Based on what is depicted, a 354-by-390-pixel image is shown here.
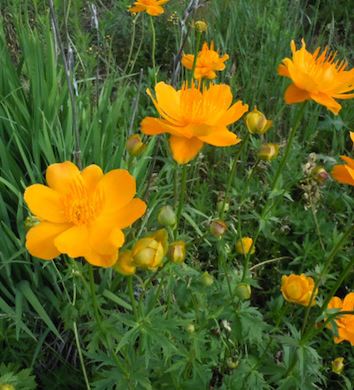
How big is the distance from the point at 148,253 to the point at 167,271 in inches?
9.7

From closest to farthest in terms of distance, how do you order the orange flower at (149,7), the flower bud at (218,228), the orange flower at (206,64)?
1. the flower bud at (218,228)
2. the orange flower at (206,64)
3. the orange flower at (149,7)

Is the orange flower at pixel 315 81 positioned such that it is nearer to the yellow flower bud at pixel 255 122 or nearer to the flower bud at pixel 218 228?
the yellow flower bud at pixel 255 122

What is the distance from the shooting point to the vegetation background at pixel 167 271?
106 centimetres

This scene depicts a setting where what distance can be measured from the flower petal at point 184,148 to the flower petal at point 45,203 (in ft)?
0.65

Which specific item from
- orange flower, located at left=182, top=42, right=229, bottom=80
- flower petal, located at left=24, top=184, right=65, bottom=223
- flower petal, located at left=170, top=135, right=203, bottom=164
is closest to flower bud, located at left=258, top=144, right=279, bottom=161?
flower petal, located at left=170, top=135, right=203, bottom=164

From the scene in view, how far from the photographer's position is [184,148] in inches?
32.1

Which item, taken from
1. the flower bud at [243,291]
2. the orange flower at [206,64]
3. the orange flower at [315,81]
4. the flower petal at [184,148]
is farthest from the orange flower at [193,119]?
the orange flower at [206,64]

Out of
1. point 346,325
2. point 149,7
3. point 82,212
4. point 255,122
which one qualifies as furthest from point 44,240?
point 149,7

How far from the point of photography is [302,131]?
2148mm

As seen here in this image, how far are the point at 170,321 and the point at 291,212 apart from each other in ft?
2.87

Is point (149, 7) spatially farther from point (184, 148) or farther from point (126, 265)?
point (126, 265)

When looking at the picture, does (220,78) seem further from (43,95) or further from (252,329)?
(252,329)

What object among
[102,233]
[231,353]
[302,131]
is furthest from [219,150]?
[102,233]

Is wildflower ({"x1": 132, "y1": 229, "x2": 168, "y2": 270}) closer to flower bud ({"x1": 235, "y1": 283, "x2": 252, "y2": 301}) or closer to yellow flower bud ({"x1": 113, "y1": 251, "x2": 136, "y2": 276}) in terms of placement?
yellow flower bud ({"x1": 113, "y1": 251, "x2": 136, "y2": 276})
